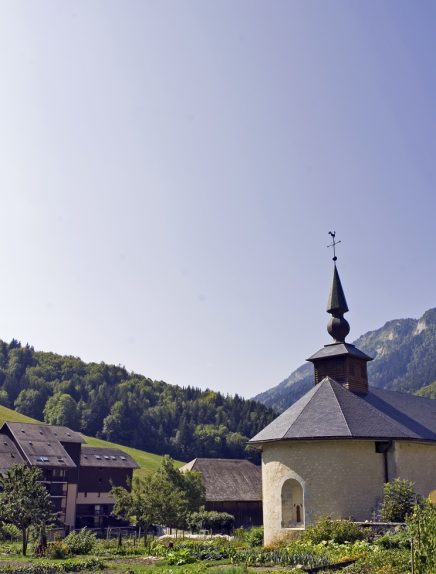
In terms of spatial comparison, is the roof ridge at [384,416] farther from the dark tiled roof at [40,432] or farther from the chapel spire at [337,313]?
the dark tiled roof at [40,432]

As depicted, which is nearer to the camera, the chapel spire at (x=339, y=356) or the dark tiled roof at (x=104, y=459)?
the chapel spire at (x=339, y=356)

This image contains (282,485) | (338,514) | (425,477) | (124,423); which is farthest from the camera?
(124,423)

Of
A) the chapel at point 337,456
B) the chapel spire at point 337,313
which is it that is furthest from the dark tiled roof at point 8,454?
the chapel spire at point 337,313

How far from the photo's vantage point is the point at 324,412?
31.3 metres

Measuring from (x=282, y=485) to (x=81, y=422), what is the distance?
117 metres

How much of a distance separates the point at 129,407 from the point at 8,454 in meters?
78.6

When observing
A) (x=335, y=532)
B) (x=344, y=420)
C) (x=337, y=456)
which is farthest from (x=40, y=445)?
(x=335, y=532)

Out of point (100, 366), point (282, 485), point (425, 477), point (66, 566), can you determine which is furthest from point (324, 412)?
point (100, 366)

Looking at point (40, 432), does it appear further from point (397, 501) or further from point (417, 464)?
point (397, 501)

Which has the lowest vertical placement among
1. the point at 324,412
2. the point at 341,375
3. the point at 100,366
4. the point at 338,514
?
the point at 338,514

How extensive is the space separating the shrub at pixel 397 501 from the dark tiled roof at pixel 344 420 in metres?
2.54

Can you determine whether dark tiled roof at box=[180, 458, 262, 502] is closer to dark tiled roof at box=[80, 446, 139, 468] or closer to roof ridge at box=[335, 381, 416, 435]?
dark tiled roof at box=[80, 446, 139, 468]

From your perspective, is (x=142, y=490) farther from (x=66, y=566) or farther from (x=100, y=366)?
(x=100, y=366)

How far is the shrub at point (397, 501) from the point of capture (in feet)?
87.6
